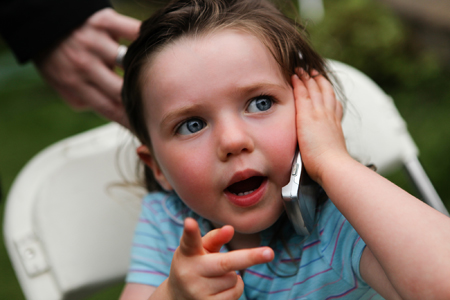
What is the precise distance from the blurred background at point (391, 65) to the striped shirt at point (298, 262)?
1620mm

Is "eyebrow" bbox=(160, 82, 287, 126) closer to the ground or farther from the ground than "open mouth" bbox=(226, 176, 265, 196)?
farther from the ground

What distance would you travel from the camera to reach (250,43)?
0.90 metres

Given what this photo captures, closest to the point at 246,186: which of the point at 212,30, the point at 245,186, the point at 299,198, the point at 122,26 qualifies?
the point at 245,186

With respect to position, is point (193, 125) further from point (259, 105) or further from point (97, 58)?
point (97, 58)

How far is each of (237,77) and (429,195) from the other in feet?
2.46

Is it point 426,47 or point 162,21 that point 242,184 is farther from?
point 426,47

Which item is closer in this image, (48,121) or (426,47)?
(426,47)

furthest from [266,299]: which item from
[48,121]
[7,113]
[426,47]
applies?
[7,113]

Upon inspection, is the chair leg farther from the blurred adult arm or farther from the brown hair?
the blurred adult arm

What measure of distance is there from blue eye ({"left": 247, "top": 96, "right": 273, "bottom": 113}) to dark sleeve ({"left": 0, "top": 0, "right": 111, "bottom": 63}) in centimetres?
69

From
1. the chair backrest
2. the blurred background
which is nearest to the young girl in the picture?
the chair backrest

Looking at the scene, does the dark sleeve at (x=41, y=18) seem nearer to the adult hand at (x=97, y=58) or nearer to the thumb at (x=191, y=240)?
the adult hand at (x=97, y=58)

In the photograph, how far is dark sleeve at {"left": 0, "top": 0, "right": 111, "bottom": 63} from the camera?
1.29m

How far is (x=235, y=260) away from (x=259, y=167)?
0.22 meters
